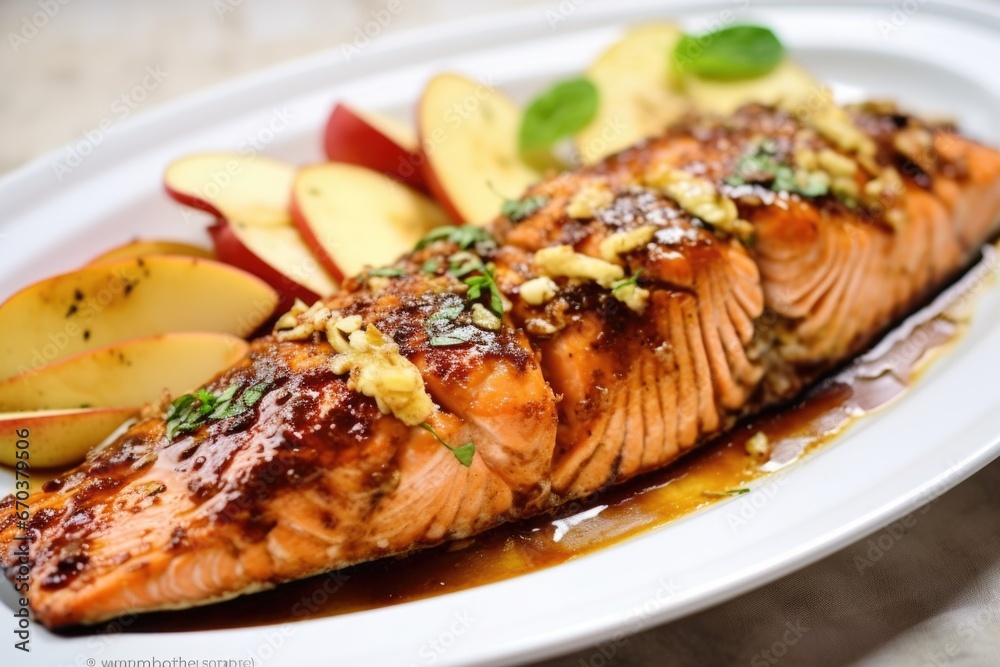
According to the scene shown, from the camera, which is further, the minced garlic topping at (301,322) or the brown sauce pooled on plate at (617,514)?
the minced garlic topping at (301,322)

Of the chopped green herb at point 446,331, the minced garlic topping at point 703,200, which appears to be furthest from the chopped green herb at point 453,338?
the minced garlic topping at point 703,200

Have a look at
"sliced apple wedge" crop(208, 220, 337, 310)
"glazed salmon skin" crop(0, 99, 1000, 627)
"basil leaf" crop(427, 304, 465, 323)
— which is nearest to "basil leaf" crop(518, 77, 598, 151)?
"glazed salmon skin" crop(0, 99, 1000, 627)

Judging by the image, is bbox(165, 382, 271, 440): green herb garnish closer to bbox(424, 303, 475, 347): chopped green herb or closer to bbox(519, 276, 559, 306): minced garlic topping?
bbox(424, 303, 475, 347): chopped green herb

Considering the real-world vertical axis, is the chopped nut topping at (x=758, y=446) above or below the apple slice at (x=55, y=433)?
below

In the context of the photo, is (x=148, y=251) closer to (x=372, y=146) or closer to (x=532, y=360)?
(x=372, y=146)

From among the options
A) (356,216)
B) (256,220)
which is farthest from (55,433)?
(356,216)

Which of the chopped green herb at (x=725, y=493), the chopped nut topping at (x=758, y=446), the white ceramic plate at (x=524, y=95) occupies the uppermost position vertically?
the white ceramic plate at (x=524, y=95)

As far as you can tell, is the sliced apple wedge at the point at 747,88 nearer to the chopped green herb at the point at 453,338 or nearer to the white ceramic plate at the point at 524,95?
the white ceramic plate at the point at 524,95
